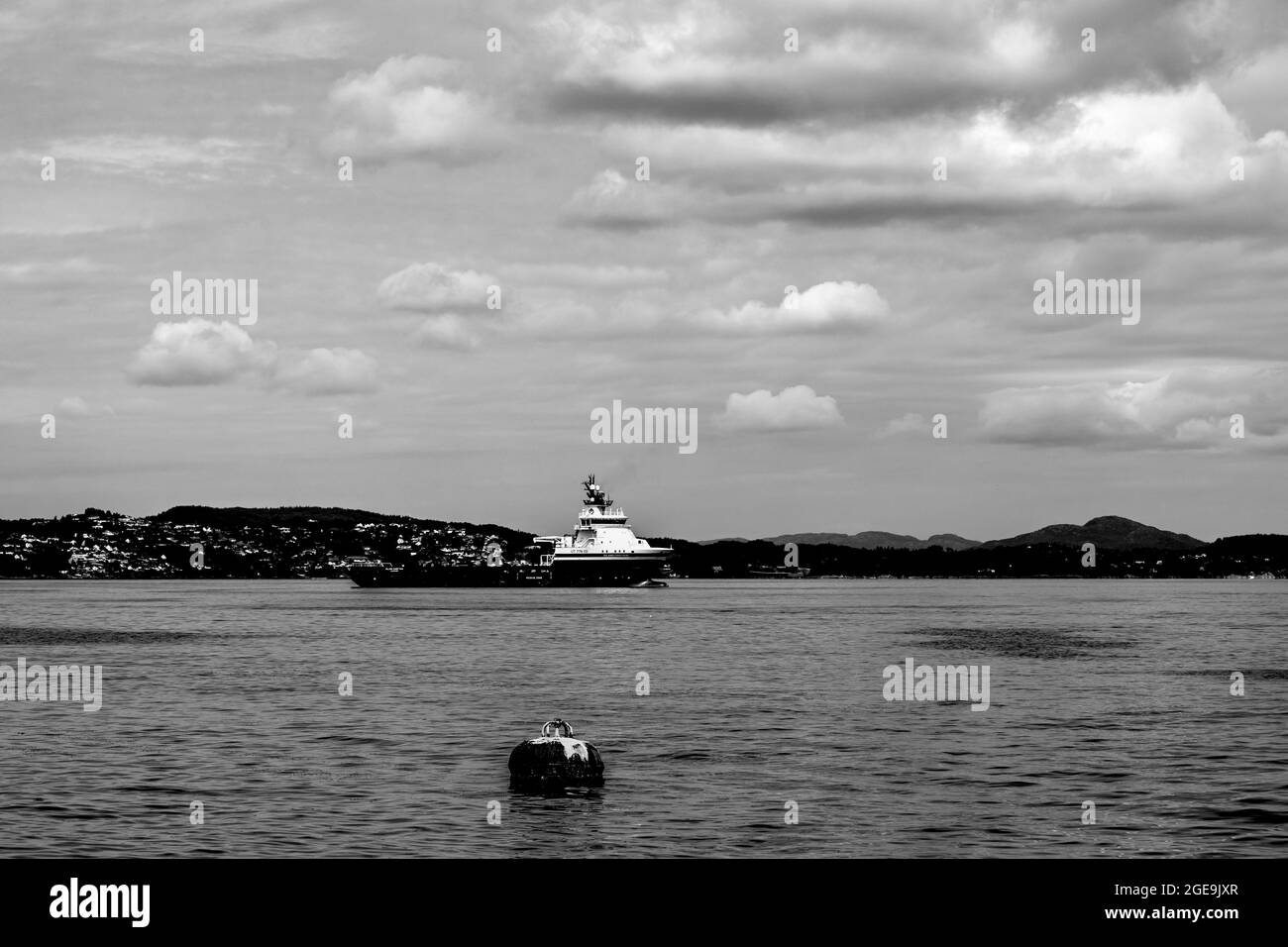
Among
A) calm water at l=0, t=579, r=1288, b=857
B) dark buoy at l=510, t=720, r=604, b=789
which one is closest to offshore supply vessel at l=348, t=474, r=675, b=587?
calm water at l=0, t=579, r=1288, b=857

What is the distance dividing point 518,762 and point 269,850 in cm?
688

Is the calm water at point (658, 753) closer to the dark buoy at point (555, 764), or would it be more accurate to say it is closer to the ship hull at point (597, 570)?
the dark buoy at point (555, 764)

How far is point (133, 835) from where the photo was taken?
23.4m

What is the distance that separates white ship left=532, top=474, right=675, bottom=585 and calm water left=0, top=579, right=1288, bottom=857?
108955 millimetres

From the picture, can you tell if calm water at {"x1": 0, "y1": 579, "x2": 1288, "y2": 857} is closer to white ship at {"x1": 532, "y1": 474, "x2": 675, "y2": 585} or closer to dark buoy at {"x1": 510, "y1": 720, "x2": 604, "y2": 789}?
dark buoy at {"x1": 510, "y1": 720, "x2": 604, "y2": 789}

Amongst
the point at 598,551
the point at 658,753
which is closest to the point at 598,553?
the point at 598,551

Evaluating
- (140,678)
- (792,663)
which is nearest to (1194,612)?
(792,663)

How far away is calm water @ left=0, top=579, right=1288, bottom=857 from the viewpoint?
23469 millimetres

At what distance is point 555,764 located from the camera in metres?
27.6

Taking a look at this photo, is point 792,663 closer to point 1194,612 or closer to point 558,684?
point 558,684

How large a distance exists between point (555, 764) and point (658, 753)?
6065 millimetres

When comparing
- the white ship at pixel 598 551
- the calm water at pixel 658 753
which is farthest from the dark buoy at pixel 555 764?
the white ship at pixel 598 551

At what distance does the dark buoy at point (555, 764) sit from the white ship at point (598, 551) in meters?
156
